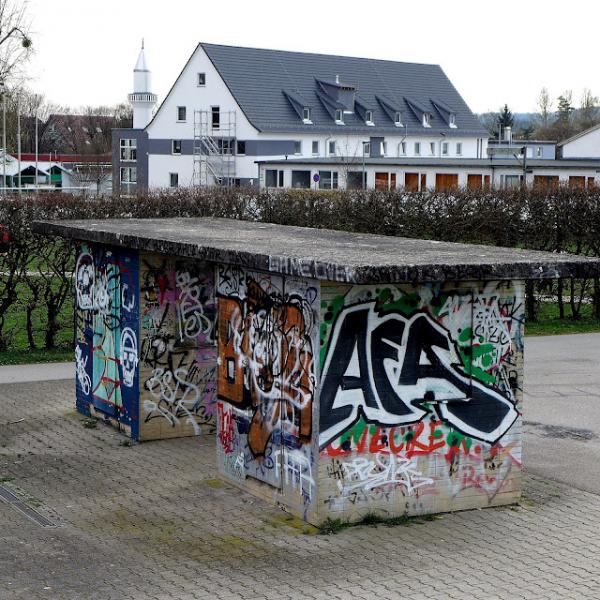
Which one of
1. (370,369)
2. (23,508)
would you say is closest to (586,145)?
(370,369)

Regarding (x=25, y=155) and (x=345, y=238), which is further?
(x=25, y=155)

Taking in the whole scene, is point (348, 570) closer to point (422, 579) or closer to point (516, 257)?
point (422, 579)

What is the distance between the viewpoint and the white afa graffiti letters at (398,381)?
30.5ft

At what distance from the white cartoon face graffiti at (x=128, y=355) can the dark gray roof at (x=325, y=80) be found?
58201 millimetres

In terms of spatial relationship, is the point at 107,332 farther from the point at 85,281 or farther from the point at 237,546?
the point at 237,546

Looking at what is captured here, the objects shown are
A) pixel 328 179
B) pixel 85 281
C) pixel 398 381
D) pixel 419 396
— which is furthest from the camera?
pixel 328 179

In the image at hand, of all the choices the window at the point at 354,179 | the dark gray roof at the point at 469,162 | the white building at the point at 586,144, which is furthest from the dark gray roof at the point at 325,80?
the window at the point at 354,179

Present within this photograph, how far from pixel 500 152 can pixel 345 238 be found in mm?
67080

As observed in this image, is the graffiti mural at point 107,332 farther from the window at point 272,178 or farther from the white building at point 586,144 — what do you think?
the white building at point 586,144

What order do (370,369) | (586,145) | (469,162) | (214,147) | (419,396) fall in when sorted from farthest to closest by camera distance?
1. (214,147)
2. (586,145)
3. (469,162)
4. (419,396)
5. (370,369)

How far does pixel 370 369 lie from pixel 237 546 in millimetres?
1754

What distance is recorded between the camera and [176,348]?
12516 millimetres

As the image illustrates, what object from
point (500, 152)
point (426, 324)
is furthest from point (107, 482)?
point (500, 152)

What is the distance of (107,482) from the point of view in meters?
10.9
